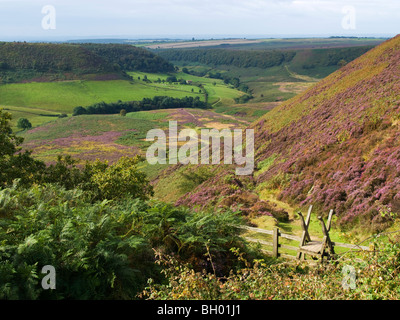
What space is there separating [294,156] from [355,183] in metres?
8.56

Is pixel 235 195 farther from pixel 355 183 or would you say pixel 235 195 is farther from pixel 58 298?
pixel 58 298

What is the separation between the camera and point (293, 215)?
17.0m

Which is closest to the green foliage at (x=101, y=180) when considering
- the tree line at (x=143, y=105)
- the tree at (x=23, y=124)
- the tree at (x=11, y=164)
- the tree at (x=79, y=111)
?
the tree at (x=11, y=164)

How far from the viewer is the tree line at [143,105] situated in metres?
120

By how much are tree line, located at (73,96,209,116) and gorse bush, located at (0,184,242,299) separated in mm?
113669

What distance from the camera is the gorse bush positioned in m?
6.68

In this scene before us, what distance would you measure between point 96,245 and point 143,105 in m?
127

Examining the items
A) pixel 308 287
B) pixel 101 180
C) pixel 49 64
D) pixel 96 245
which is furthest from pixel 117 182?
pixel 49 64

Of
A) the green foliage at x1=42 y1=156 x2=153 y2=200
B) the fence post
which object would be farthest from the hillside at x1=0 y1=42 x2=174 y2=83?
the fence post

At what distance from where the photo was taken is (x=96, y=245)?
25.1ft

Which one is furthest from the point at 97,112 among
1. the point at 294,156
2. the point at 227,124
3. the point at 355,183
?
the point at 355,183

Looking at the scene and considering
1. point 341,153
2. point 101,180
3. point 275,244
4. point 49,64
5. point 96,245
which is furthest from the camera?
point 49,64

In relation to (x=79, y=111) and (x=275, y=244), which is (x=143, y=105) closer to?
(x=79, y=111)

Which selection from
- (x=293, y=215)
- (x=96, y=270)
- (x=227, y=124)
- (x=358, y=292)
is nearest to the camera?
(x=358, y=292)
